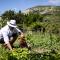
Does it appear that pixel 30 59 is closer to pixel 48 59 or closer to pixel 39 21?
pixel 48 59

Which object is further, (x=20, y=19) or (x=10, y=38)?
→ (x=20, y=19)

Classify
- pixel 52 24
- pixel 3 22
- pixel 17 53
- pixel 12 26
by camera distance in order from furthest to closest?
pixel 52 24, pixel 3 22, pixel 12 26, pixel 17 53

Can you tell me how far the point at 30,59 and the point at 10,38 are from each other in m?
2.56

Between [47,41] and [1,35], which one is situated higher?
[1,35]

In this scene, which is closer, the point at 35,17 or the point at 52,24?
the point at 52,24

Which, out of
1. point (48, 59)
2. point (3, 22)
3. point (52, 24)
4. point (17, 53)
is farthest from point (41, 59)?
point (52, 24)

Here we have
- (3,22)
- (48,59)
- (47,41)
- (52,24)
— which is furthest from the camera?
(52,24)

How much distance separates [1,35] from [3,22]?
8939 mm

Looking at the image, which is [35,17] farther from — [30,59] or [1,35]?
[30,59]

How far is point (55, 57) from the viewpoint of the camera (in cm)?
493

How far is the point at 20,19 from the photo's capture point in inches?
771

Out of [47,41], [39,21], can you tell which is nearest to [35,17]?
[39,21]

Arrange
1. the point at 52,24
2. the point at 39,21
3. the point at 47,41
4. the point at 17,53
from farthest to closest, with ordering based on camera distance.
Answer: the point at 39,21
the point at 52,24
the point at 47,41
the point at 17,53

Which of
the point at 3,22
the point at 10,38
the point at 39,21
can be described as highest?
the point at 10,38
